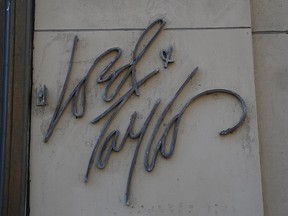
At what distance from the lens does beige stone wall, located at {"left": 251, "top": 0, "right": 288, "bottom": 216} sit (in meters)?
3.95

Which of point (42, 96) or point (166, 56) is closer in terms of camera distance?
point (42, 96)

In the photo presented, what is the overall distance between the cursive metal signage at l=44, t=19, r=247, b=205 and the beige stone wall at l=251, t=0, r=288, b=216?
0.34 meters

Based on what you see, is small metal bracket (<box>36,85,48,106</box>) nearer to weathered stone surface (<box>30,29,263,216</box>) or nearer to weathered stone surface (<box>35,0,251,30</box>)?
weathered stone surface (<box>30,29,263,216</box>)

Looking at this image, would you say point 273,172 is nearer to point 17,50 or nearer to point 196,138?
point 196,138

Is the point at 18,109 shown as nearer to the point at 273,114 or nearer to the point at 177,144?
the point at 177,144

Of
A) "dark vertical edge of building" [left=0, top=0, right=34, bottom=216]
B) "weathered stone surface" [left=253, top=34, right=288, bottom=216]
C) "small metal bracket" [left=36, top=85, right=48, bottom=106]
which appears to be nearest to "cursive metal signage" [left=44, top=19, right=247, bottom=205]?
"small metal bracket" [left=36, top=85, right=48, bottom=106]

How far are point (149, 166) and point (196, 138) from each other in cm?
45

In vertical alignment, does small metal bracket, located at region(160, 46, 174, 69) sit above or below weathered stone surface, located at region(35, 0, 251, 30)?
below

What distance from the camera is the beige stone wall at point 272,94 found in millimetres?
3953

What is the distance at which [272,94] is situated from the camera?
414 cm

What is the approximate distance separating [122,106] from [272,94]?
52.3 inches

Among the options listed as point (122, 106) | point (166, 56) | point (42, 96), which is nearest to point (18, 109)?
point (42, 96)

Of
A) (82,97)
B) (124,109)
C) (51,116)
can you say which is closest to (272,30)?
(124,109)

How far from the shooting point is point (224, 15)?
4.12 metres
